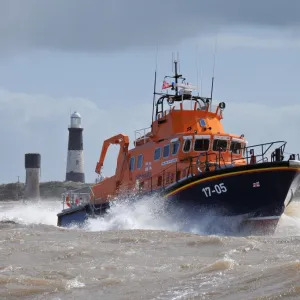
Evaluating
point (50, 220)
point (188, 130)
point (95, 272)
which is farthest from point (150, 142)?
point (95, 272)

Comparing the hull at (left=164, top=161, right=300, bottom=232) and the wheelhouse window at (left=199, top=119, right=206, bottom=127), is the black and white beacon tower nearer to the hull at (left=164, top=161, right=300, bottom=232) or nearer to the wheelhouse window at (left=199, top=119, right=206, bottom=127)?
the wheelhouse window at (left=199, top=119, right=206, bottom=127)

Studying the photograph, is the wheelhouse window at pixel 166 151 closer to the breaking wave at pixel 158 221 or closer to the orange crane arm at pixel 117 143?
the breaking wave at pixel 158 221

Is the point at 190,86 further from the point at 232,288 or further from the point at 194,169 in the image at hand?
the point at 232,288

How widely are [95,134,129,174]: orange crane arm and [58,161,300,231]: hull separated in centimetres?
420

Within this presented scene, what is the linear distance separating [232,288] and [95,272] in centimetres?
212

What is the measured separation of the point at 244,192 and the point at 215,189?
61cm

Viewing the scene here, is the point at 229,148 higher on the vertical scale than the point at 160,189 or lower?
higher

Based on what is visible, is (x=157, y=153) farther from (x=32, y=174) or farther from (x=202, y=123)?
(x=32, y=174)

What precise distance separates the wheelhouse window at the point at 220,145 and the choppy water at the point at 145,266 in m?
3.87

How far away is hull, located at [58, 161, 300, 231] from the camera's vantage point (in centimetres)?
1360

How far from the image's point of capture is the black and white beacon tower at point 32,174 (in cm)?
4616

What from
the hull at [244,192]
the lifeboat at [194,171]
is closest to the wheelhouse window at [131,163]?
the lifeboat at [194,171]

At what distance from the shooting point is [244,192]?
45.1 feet

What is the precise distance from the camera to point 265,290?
243 inches
